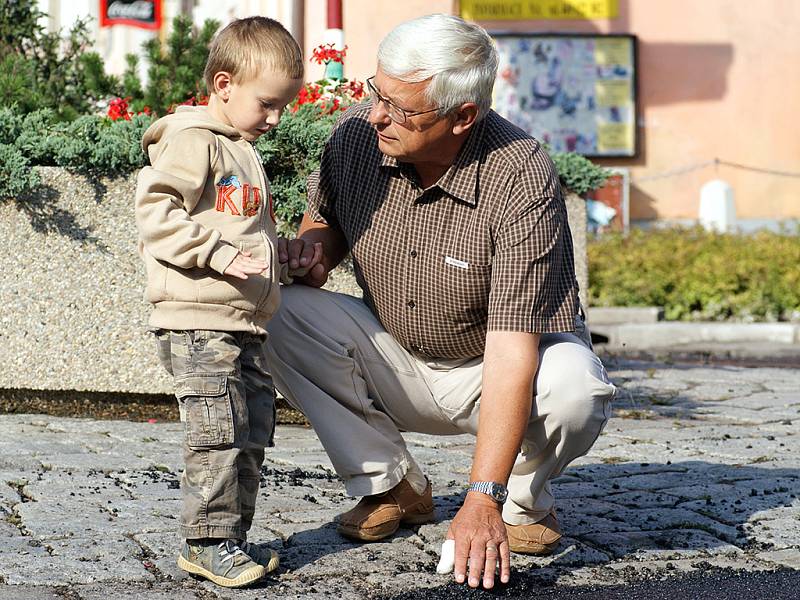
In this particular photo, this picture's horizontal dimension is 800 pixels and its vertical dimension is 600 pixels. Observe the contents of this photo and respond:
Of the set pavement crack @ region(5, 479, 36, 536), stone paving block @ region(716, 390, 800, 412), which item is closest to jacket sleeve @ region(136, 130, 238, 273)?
pavement crack @ region(5, 479, 36, 536)

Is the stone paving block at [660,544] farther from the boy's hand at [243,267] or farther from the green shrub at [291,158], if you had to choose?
the green shrub at [291,158]

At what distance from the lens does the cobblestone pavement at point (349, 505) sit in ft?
10.5

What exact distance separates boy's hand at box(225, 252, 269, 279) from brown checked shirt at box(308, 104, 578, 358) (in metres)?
0.62

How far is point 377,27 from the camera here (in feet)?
51.2

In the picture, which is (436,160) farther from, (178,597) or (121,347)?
(121,347)

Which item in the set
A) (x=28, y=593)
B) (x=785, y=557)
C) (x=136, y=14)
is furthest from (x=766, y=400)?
(x=136, y=14)

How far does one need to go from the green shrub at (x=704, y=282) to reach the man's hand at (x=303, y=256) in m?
7.61

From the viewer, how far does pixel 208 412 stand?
3039mm

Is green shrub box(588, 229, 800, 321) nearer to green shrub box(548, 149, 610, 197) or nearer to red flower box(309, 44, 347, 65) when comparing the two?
green shrub box(548, 149, 610, 197)

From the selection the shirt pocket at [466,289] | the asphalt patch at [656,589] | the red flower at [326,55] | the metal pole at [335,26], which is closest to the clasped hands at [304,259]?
the shirt pocket at [466,289]

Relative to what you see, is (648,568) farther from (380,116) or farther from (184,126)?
(184,126)

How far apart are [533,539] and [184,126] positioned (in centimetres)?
143

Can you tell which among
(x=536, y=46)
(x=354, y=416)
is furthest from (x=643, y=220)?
(x=354, y=416)

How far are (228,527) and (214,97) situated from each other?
3.50 feet
